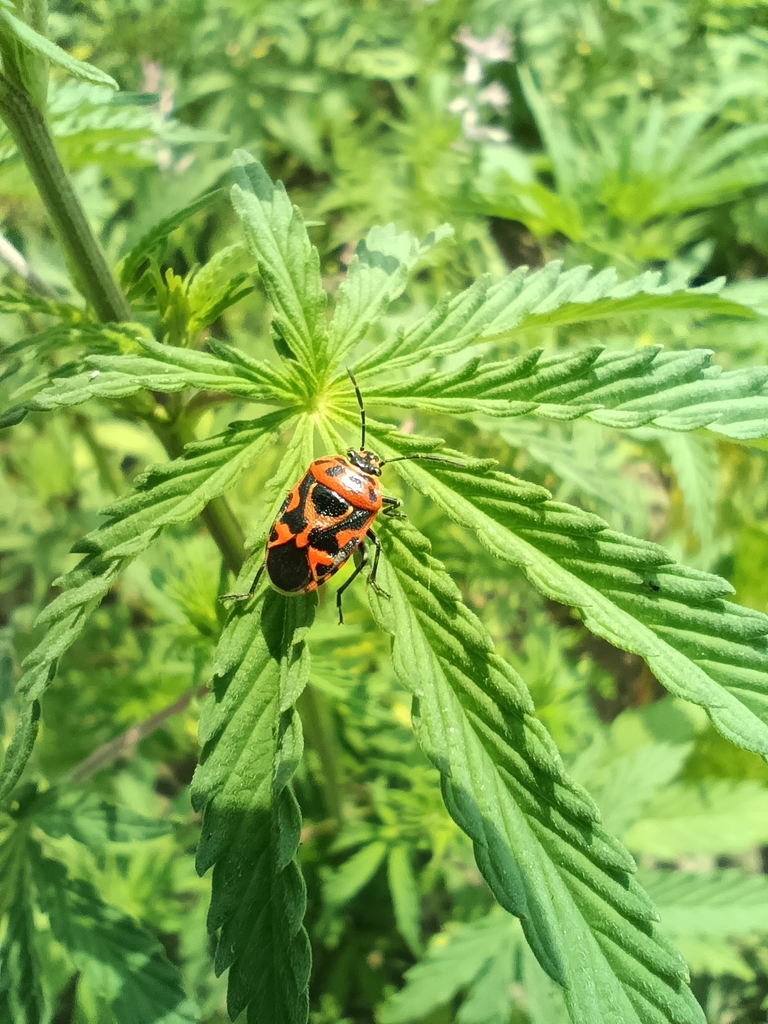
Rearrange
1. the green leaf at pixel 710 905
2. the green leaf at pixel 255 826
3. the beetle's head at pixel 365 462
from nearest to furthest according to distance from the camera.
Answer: the green leaf at pixel 255 826
the beetle's head at pixel 365 462
the green leaf at pixel 710 905

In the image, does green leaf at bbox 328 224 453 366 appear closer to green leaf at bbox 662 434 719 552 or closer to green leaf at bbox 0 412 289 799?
green leaf at bbox 0 412 289 799

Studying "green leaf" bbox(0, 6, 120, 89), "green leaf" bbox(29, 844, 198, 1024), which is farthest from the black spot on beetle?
"green leaf" bbox(29, 844, 198, 1024)

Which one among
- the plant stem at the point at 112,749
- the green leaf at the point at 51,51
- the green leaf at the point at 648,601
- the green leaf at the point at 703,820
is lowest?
the green leaf at the point at 703,820

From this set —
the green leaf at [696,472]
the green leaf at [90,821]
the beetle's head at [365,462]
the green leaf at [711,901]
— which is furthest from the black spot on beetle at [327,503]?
the green leaf at [711,901]

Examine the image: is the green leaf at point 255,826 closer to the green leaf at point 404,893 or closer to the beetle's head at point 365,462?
the beetle's head at point 365,462

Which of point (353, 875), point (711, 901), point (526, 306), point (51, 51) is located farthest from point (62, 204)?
point (711, 901)

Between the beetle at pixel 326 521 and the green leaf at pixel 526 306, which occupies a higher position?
the green leaf at pixel 526 306

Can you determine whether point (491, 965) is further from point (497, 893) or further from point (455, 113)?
point (455, 113)
